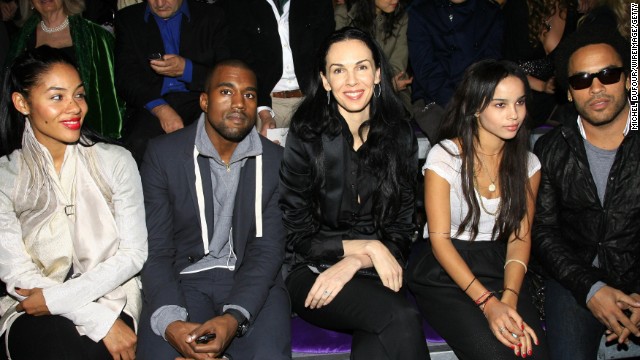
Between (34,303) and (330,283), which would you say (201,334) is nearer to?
(330,283)

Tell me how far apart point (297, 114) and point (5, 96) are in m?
1.34

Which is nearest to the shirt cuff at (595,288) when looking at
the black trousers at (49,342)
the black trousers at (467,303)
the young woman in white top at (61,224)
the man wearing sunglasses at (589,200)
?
the man wearing sunglasses at (589,200)

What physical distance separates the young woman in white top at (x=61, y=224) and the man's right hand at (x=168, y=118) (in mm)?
953

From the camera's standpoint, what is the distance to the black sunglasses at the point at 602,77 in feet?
9.61

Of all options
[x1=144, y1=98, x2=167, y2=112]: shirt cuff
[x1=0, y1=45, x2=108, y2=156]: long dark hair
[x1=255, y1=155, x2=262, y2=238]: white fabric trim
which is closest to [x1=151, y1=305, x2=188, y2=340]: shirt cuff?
[x1=255, y1=155, x2=262, y2=238]: white fabric trim

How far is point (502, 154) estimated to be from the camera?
118 inches

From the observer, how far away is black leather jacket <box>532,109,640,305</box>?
2922 mm

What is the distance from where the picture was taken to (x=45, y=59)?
105 inches

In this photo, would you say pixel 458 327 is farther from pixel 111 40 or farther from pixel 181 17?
pixel 111 40

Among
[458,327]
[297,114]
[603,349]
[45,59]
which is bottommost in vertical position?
[603,349]

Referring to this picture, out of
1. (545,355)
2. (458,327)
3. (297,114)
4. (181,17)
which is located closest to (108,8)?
(181,17)

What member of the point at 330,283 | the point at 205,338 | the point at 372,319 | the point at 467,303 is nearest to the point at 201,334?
the point at 205,338

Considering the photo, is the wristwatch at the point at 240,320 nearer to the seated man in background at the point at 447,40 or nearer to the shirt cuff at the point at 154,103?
the shirt cuff at the point at 154,103

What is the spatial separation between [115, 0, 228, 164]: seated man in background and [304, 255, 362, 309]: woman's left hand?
1.58 m
